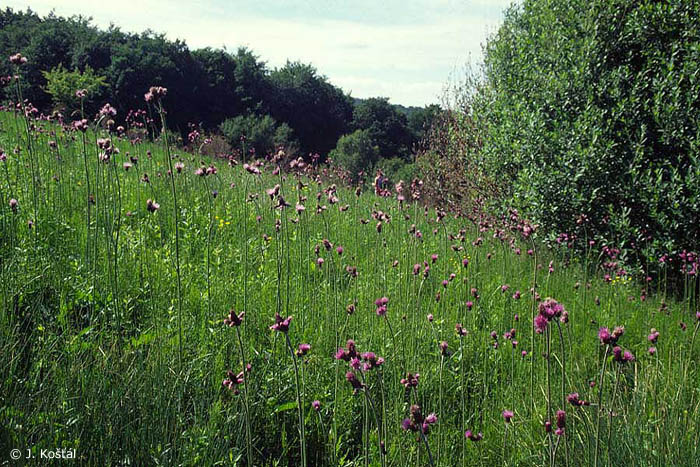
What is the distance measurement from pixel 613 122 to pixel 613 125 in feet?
0.30

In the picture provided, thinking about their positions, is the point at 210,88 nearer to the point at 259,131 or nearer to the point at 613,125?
the point at 259,131

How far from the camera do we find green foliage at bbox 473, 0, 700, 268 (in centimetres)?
525

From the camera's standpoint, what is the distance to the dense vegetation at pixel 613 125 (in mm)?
5254

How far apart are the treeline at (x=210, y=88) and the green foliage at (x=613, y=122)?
14893 mm

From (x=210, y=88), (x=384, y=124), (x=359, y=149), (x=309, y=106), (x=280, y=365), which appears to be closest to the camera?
A: (x=280, y=365)

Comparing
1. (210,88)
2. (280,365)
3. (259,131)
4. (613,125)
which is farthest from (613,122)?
(210,88)

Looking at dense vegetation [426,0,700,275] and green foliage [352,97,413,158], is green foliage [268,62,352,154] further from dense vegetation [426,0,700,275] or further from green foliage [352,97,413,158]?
dense vegetation [426,0,700,275]

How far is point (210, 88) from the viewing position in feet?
142

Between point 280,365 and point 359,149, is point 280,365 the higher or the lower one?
the lower one

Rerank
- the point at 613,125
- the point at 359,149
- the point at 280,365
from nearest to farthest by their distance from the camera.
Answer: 1. the point at 280,365
2. the point at 613,125
3. the point at 359,149

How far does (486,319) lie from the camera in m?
4.02

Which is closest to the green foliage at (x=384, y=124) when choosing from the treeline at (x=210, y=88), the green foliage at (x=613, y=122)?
the treeline at (x=210, y=88)

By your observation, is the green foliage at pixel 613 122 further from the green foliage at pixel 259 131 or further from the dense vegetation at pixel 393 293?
the green foliage at pixel 259 131

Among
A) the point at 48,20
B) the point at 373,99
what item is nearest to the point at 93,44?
the point at 48,20
